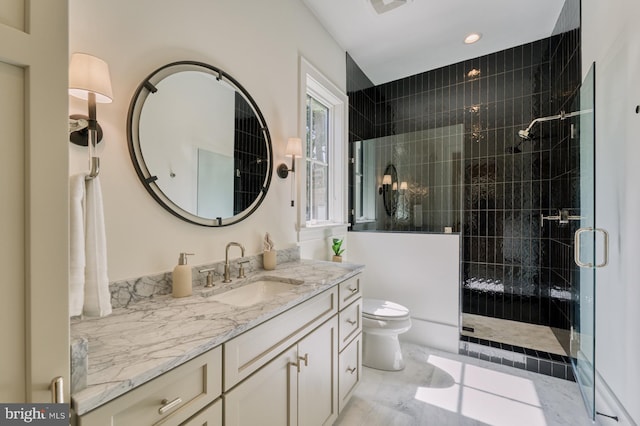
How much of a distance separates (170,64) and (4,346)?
123cm

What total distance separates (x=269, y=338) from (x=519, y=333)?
2.72m

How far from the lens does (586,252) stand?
64.7 inches

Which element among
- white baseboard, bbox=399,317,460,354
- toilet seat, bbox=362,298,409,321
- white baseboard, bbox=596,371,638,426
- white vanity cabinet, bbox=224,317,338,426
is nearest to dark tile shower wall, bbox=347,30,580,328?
white baseboard, bbox=399,317,460,354

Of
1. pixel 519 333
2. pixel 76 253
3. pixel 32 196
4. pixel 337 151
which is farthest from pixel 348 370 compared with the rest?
pixel 519 333

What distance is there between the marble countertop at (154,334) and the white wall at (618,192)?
1.53 meters

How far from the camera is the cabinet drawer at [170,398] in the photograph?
23.6 inches

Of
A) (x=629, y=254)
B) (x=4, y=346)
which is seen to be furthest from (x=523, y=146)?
(x=4, y=346)

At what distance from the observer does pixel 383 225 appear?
3127mm

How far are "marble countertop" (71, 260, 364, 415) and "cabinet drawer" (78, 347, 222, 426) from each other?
1.1 inches

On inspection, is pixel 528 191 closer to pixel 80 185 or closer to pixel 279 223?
pixel 279 223

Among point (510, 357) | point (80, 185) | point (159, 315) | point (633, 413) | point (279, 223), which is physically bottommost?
point (510, 357)

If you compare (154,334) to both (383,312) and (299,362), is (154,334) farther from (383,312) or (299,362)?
(383,312)

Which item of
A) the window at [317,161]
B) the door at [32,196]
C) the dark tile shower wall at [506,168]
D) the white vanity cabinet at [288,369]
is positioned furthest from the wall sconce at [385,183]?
the door at [32,196]

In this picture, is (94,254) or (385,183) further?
(385,183)
